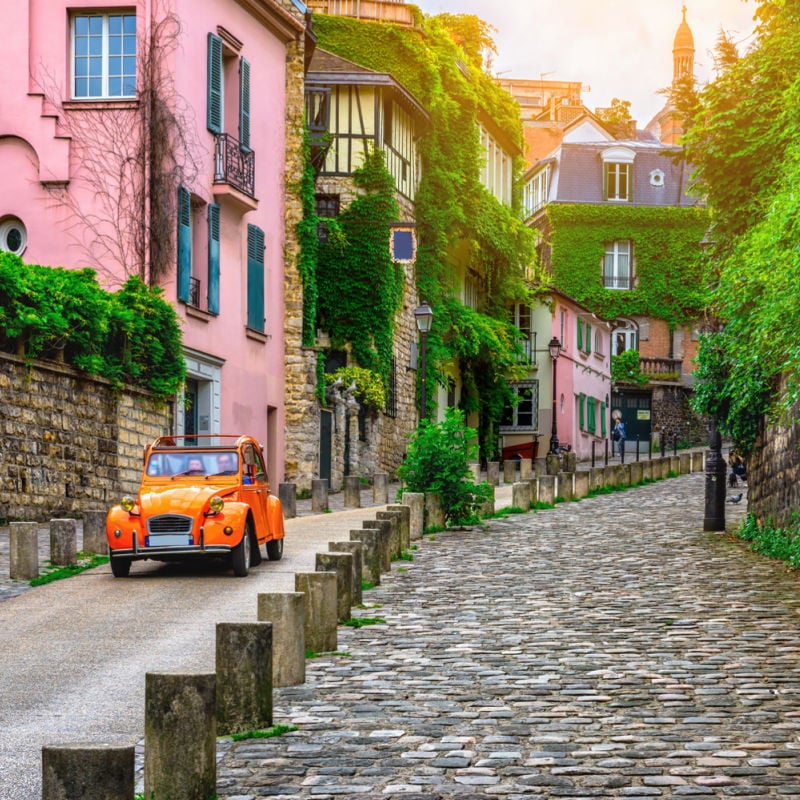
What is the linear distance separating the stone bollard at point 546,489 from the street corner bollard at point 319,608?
19275 millimetres

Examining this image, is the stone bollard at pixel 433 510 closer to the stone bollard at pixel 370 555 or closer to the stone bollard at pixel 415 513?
the stone bollard at pixel 415 513

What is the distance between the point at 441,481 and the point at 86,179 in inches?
341

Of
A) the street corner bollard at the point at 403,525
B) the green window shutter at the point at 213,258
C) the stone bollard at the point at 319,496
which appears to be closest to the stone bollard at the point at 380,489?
the stone bollard at the point at 319,496

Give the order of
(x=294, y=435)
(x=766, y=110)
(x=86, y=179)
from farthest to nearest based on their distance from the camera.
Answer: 1. (x=294, y=435)
2. (x=86, y=179)
3. (x=766, y=110)

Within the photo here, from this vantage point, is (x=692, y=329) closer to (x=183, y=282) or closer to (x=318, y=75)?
(x=318, y=75)

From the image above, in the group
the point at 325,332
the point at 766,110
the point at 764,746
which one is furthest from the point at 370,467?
the point at 764,746

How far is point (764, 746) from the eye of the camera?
25.6 feet

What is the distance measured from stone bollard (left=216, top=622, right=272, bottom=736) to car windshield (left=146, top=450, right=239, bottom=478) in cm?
911

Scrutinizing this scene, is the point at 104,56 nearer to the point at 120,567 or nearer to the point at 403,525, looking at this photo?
the point at 403,525

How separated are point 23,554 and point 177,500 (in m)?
1.78

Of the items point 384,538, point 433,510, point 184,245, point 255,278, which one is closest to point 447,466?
point 433,510

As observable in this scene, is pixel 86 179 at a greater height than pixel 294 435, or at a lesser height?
greater

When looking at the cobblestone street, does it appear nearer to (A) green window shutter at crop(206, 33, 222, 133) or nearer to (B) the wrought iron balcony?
(B) the wrought iron balcony

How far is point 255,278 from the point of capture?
104 feet
